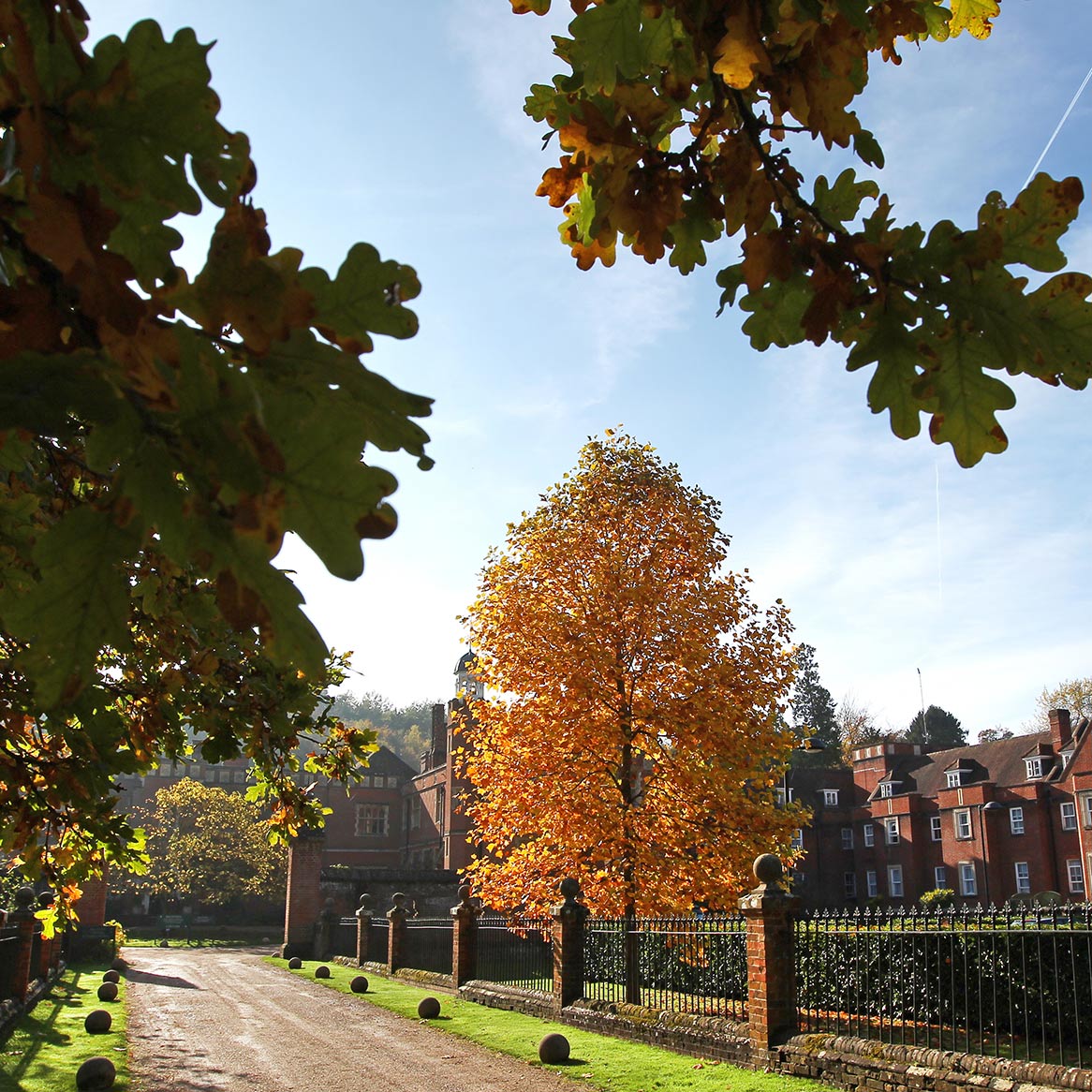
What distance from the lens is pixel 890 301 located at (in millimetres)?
2047

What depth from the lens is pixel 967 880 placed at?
47969mm

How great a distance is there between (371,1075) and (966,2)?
42.5 ft

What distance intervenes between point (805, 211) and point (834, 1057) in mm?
10167

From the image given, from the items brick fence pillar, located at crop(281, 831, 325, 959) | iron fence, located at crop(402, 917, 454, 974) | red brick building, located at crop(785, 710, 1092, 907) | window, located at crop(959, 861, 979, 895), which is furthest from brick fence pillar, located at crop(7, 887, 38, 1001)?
window, located at crop(959, 861, 979, 895)

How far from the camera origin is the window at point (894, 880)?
51562 millimetres

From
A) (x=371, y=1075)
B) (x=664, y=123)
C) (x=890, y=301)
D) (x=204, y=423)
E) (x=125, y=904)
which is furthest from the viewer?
(x=125, y=904)

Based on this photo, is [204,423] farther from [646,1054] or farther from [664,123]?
[646,1054]

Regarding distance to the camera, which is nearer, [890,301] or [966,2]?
[890,301]

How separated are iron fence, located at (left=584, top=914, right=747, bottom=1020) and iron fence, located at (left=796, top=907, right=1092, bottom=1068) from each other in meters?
1.03

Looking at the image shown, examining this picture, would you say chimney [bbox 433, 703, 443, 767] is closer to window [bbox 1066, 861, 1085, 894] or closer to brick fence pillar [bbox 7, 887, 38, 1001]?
window [bbox 1066, 861, 1085, 894]

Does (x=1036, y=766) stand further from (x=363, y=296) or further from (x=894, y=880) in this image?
(x=363, y=296)

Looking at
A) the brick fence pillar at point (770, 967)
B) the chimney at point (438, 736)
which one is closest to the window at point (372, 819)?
the chimney at point (438, 736)

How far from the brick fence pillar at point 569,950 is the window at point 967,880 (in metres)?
37.9

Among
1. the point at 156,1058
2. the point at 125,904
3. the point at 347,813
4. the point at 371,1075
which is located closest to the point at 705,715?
the point at 371,1075
